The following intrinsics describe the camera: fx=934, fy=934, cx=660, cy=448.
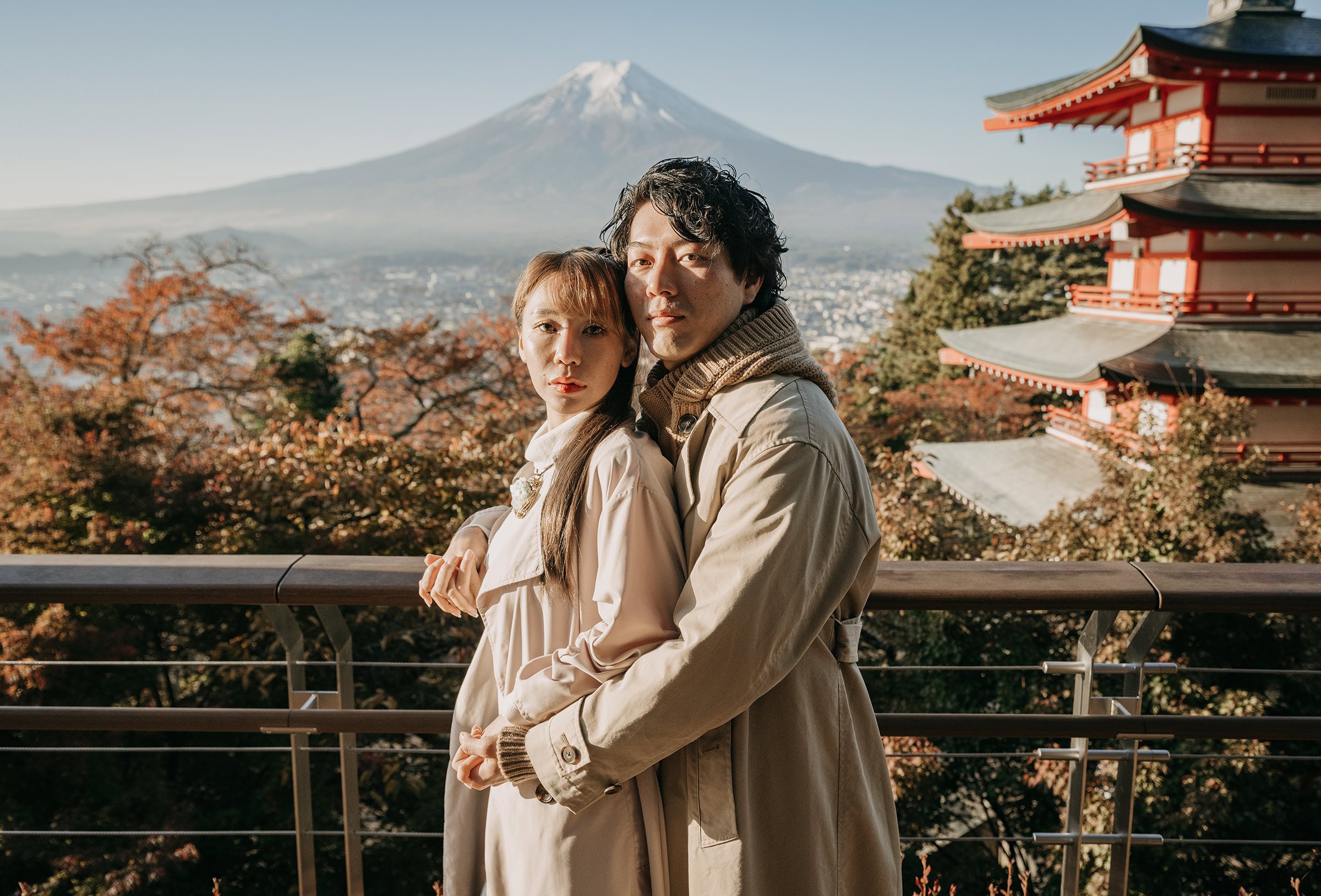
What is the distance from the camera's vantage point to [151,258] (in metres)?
13.0

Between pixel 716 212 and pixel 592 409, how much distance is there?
12.0 inches

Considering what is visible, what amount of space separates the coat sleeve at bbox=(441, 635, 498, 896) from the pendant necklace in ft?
0.65

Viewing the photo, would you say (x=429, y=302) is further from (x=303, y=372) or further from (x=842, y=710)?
(x=842, y=710)

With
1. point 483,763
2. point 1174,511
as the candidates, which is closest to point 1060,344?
point 1174,511

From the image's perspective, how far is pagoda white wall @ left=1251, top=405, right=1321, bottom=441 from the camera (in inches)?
409

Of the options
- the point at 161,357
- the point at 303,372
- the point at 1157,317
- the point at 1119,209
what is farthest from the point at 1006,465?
the point at 161,357

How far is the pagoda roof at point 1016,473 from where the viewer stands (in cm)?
1080

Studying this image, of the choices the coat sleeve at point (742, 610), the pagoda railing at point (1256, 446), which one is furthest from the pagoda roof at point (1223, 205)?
the coat sleeve at point (742, 610)

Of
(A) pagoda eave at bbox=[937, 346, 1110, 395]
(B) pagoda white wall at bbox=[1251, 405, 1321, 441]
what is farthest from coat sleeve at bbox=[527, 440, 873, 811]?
(B) pagoda white wall at bbox=[1251, 405, 1321, 441]

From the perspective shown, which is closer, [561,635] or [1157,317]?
[561,635]

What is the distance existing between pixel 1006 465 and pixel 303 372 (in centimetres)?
938

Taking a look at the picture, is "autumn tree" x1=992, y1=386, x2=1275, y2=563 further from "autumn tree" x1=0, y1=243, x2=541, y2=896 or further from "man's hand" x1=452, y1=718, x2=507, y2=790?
"man's hand" x1=452, y1=718, x2=507, y2=790

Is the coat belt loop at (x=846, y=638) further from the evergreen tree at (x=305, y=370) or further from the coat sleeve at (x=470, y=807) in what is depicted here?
the evergreen tree at (x=305, y=370)

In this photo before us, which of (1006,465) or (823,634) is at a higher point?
(823,634)
